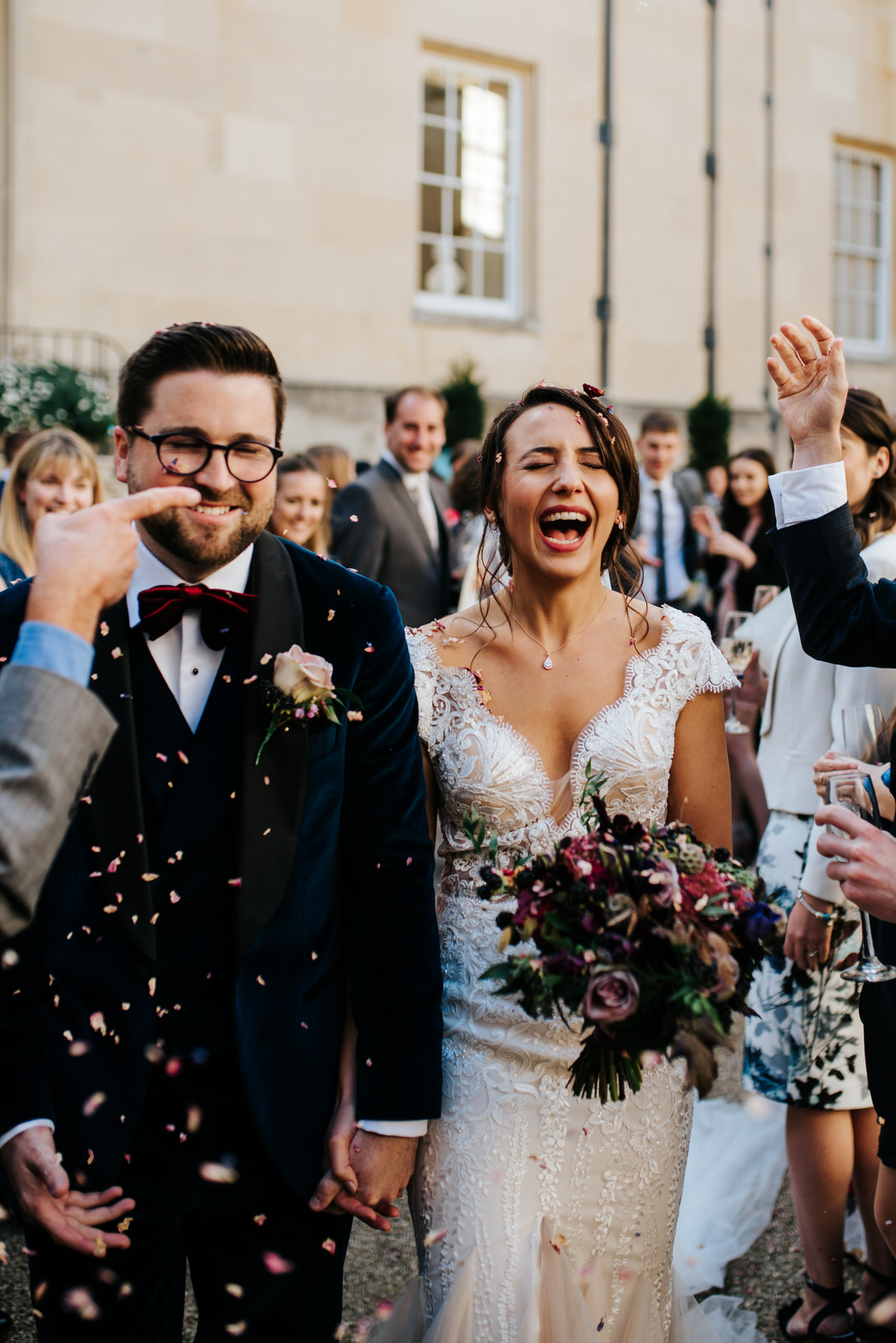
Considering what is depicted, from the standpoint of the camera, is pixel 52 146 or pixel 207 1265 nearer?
pixel 207 1265

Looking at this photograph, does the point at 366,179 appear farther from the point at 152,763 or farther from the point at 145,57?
the point at 152,763

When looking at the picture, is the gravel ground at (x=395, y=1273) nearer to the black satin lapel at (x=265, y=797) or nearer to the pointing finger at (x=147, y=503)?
the black satin lapel at (x=265, y=797)

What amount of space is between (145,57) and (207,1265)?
12.0 meters

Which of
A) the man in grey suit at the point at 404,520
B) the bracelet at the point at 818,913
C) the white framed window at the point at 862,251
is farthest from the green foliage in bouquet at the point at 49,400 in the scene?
the white framed window at the point at 862,251

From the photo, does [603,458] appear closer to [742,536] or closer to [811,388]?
[811,388]

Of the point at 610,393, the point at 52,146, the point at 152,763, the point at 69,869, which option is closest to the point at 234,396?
the point at 152,763

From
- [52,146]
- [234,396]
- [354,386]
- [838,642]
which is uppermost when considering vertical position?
[52,146]

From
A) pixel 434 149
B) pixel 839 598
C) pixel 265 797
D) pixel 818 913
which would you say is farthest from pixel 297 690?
pixel 434 149

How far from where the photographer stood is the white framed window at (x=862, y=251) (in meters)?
16.7

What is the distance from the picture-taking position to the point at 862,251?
55.4 feet

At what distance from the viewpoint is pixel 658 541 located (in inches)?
311

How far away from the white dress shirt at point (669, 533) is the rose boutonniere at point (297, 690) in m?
5.88

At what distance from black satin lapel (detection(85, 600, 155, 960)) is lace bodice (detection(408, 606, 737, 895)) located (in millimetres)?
827

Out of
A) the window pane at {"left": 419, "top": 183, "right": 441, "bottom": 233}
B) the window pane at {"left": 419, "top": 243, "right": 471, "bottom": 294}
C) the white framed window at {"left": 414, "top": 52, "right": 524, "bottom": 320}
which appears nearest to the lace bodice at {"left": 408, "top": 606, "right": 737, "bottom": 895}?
the white framed window at {"left": 414, "top": 52, "right": 524, "bottom": 320}
